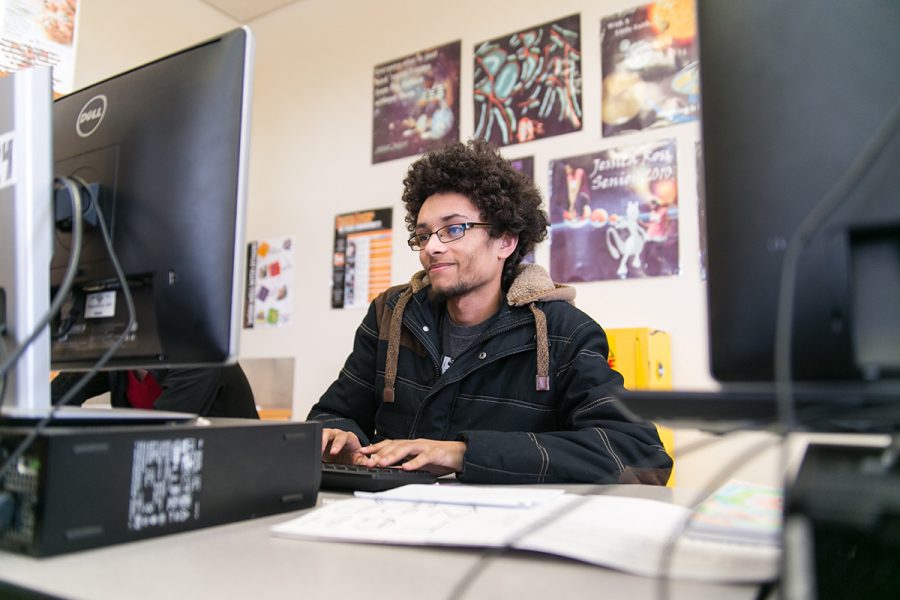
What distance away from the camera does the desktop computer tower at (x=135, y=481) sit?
1.83 feet

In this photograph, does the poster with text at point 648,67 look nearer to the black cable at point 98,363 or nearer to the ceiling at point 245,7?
the ceiling at point 245,7

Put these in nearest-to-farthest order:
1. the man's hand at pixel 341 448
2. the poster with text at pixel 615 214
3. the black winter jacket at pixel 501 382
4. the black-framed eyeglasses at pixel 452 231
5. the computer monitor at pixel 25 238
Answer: the computer monitor at pixel 25 238 < the man's hand at pixel 341 448 < the black winter jacket at pixel 501 382 < the black-framed eyeglasses at pixel 452 231 < the poster with text at pixel 615 214

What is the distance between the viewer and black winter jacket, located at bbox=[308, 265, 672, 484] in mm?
1306

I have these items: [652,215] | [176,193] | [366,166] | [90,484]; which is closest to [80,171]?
[176,193]

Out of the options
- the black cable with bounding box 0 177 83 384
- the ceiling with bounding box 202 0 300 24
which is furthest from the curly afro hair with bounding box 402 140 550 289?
the ceiling with bounding box 202 0 300 24

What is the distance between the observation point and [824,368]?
A: 50 cm

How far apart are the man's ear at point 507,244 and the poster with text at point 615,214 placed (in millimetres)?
581

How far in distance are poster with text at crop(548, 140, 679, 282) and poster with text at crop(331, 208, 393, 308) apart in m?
0.80

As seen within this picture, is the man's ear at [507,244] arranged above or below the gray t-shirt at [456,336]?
above

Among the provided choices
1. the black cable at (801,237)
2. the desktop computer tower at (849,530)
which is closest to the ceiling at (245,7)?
the black cable at (801,237)

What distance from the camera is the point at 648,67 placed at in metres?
2.35

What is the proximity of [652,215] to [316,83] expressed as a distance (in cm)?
187

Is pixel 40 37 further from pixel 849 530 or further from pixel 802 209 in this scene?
pixel 849 530

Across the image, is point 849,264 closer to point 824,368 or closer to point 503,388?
point 824,368
